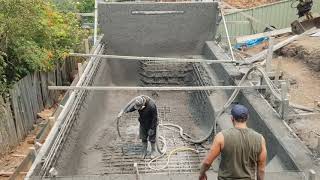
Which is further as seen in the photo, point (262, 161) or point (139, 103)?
point (139, 103)

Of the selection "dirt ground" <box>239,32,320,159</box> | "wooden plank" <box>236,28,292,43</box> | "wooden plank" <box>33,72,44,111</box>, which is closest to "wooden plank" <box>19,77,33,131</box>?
"wooden plank" <box>33,72,44,111</box>

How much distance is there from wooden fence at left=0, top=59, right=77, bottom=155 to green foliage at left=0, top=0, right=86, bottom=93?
0.30 m

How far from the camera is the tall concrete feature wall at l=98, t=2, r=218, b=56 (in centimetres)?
1245

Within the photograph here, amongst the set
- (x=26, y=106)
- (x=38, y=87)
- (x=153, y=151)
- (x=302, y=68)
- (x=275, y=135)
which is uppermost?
(x=275, y=135)

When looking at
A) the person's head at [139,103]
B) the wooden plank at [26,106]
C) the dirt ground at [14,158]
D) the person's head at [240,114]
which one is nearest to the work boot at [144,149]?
the person's head at [139,103]

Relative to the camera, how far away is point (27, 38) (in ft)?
29.7

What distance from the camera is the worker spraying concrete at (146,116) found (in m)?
6.96

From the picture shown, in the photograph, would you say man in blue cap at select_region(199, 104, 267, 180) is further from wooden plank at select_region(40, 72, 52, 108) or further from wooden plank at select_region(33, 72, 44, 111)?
wooden plank at select_region(40, 72, 52, 108)

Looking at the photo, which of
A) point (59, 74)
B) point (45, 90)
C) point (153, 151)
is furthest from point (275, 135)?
point (59, 74)

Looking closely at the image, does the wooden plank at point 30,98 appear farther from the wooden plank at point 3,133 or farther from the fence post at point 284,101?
the fence post at point 284,101

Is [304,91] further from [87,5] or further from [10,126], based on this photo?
[87,5]

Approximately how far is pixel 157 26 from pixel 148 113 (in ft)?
19.5

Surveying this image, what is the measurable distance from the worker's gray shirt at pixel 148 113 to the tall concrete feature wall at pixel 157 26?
5744 mm

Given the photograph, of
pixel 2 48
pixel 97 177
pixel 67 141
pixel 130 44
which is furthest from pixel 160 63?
pixel 97 177
